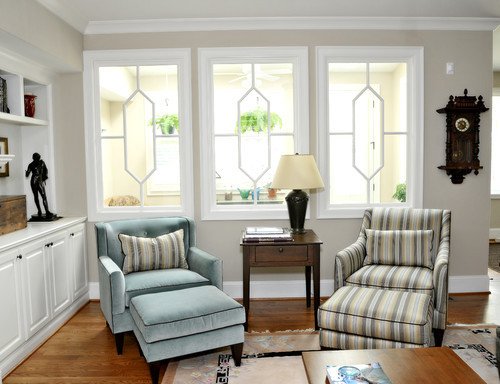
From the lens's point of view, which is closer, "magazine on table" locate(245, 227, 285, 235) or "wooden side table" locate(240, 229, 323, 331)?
"wooden side table" locate(240, 229, 323, 331)

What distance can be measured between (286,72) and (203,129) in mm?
927

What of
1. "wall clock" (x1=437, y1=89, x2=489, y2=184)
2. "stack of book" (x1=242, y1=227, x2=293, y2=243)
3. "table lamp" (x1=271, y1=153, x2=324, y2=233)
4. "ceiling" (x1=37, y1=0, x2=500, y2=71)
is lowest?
"stack of book" (x1=242, y1=227, x2=293, y2=243)

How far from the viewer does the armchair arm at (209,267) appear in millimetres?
3176

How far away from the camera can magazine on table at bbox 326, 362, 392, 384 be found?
180 centimetres

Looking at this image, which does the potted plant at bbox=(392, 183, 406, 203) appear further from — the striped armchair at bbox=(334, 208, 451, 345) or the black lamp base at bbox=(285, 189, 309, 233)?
the black lamp base at bbox=(285, 189, 309, 233)

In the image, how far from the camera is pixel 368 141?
15.1ft

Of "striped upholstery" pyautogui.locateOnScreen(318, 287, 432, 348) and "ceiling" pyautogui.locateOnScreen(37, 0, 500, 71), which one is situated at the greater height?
"ceiling" pyautogui.locateOnScreen(37, 0, 500, 71)

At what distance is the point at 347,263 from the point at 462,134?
5.74 feet

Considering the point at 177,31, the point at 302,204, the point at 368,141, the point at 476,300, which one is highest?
the point at 177,31

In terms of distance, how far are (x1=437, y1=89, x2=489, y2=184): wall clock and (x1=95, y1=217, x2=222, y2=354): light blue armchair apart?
226cm

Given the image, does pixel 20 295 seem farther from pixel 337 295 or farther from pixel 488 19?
pixel 488 19

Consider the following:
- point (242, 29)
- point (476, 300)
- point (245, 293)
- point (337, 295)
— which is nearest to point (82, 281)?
point (245, 293)

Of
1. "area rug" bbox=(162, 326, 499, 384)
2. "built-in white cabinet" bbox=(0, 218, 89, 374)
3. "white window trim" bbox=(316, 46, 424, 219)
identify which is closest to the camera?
"area rug" bbox=(162, 326, 499, 384)

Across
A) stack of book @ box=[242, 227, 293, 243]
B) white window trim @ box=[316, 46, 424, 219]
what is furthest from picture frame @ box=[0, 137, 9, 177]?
white window trim @ box=[316, 46, 424, 219]
